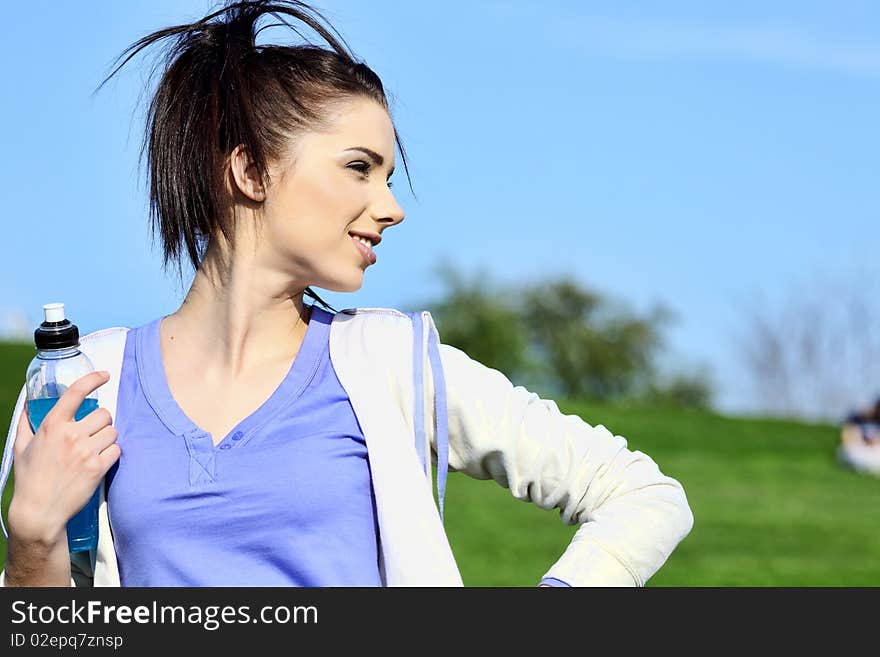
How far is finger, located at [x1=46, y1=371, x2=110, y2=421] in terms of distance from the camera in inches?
87.4

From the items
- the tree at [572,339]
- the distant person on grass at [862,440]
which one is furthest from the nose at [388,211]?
the tree at [572,339]

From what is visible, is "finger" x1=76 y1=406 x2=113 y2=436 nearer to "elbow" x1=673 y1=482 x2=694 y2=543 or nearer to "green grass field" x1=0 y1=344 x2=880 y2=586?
"elbow" x1=673 y1=482 x2=694 y2=543

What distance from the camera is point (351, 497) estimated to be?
2.22 meters

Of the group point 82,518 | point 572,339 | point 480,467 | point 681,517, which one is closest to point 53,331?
point 82,518

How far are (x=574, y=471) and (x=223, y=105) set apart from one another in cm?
94

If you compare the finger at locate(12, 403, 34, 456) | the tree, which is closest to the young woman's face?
the finger at locate(12, 403, 34, 456)

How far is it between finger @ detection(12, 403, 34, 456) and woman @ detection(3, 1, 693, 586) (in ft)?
0.04

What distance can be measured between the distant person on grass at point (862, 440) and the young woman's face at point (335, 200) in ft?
39.8
